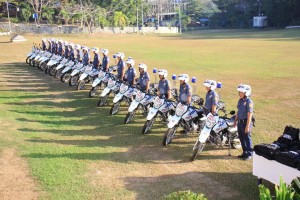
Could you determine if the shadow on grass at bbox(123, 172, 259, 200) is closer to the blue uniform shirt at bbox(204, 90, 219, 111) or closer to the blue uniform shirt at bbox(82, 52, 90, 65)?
the blue uniform shirt at bbox(204, 90, 219, 111)

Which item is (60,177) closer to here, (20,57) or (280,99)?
(280,99)

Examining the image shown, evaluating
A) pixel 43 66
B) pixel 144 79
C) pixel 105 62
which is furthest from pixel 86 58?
pixel 43 66

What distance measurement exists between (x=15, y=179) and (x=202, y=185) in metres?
3.96

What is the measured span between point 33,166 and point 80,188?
1.72 meters

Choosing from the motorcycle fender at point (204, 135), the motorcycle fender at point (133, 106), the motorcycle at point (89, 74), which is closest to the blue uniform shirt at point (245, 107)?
the motorcycle fender at point (204, 135)

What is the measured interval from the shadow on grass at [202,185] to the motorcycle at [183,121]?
184cm

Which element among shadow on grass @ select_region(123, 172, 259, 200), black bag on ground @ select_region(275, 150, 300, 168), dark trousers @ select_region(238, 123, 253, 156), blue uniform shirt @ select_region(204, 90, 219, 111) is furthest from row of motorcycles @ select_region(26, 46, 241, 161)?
black bag on ground @ select_region(275, 150, 300, 168)

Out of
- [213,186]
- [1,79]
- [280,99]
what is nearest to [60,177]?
[213,186]

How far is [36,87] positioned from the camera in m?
17.8

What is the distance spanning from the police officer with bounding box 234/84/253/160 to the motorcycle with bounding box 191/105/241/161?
388 mm

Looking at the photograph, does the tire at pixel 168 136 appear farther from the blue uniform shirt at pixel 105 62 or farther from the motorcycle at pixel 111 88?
the blue uniform shirt at pixel 105 62

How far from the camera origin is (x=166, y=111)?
10766 mm

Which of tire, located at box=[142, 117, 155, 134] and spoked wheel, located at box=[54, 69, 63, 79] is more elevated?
spoked wheel, located at box=[54, 69, 63, 79]

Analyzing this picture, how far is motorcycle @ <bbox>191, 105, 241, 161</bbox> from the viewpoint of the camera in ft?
28.5
